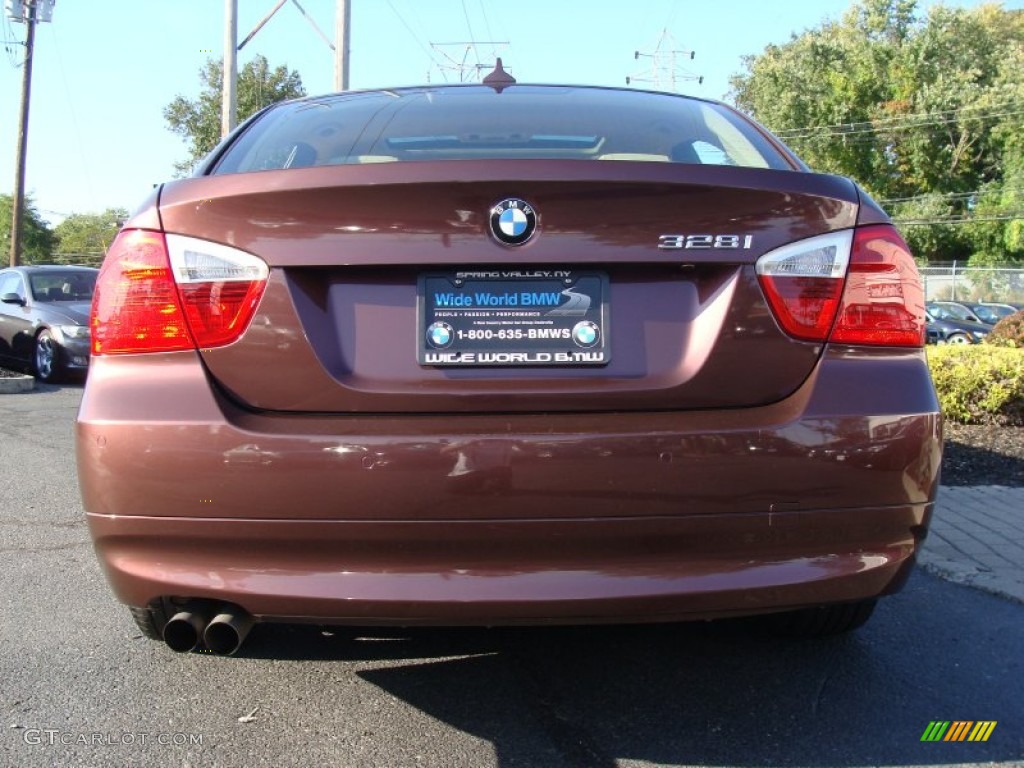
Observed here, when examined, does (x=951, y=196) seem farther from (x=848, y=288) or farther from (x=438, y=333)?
(x=438, y=333)

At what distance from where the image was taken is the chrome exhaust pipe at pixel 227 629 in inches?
83.8

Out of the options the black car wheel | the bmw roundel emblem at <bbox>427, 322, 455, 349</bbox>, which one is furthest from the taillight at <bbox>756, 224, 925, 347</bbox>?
the black car wheel

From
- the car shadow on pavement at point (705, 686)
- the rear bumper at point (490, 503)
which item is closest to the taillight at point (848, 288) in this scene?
the rear bumper at point (490, 503)

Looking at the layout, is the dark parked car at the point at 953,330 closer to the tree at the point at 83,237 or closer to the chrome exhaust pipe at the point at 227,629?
the chrome exhaust pipe at the point at 227,629

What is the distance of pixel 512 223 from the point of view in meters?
2.06

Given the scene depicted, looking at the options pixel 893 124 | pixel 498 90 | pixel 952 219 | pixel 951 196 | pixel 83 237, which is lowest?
pixel 83 237

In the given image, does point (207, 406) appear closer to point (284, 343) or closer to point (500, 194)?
point (284, 343)

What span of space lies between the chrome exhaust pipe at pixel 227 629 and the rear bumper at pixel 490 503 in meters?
0.09

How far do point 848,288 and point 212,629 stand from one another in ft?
5.58

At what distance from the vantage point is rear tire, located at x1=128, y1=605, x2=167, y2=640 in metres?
2.36

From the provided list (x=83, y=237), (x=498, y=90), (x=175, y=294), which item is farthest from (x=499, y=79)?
(x=83, y=237)

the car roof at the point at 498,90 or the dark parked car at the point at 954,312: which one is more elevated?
the car roof at the point at 498,90

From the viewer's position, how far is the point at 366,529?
6.58 feet

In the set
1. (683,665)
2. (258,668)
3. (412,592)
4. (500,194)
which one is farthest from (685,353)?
(258,668)
